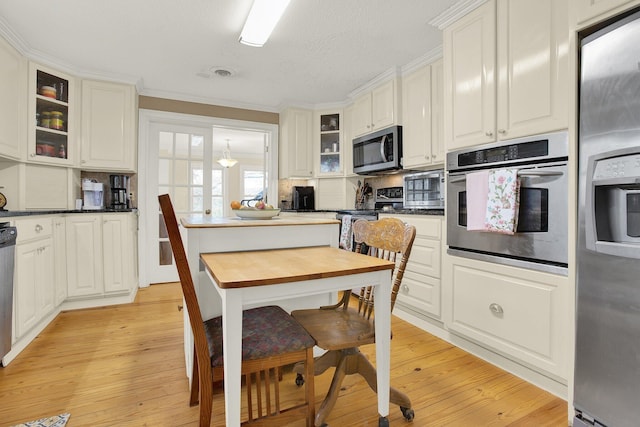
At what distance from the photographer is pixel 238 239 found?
1.63 meters

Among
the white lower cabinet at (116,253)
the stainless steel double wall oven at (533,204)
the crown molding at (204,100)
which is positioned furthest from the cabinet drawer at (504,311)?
the crown molding at (204,100)

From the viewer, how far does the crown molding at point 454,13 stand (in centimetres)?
205

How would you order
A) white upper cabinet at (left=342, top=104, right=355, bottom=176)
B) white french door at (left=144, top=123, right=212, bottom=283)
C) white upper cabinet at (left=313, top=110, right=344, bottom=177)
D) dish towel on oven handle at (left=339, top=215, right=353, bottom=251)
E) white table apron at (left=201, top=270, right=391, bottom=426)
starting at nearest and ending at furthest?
white table apron at (left=201, top=270, right=391, bottom=426), dish towel on oven handle at (left=339, top=215, right=353, bottom=251), white french door at (left=144, top=123, right=212, bottom=283), white upper cabinet at (left=342, top=104, right=355, bottom=176), white upper cabinet at (left=313, top=110, right=344, bottom=177)

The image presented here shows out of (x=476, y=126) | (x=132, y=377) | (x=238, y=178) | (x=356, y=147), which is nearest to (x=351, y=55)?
(x=356, y=147)

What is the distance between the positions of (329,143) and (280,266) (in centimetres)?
326

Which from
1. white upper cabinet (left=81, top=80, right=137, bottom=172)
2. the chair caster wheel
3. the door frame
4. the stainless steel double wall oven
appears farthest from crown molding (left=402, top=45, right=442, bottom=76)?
white upper cabinet (left=81, top=80, right=137, bottom=172)

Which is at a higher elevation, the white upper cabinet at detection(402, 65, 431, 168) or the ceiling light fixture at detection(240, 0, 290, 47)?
the ceiling light fixture at detection(240, 0, 290, 47)

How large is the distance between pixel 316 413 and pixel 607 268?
128 cm

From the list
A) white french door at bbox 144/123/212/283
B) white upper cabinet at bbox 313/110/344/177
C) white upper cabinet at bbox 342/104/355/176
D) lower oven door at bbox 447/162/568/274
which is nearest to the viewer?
lower oven door at bbox 447/162/568/274

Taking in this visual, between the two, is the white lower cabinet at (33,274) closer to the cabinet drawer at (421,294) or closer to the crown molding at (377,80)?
the cabinet drawer at (421,294)

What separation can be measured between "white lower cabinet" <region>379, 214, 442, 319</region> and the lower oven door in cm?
43

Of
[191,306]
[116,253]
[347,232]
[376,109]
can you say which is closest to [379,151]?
[376,109]

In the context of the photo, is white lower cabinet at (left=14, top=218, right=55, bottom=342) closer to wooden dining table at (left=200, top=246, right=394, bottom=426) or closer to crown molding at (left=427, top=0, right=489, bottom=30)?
wooden dining table at (left=200, top=246, right=394, bottom=426)

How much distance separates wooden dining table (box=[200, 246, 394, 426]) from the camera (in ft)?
3.39
